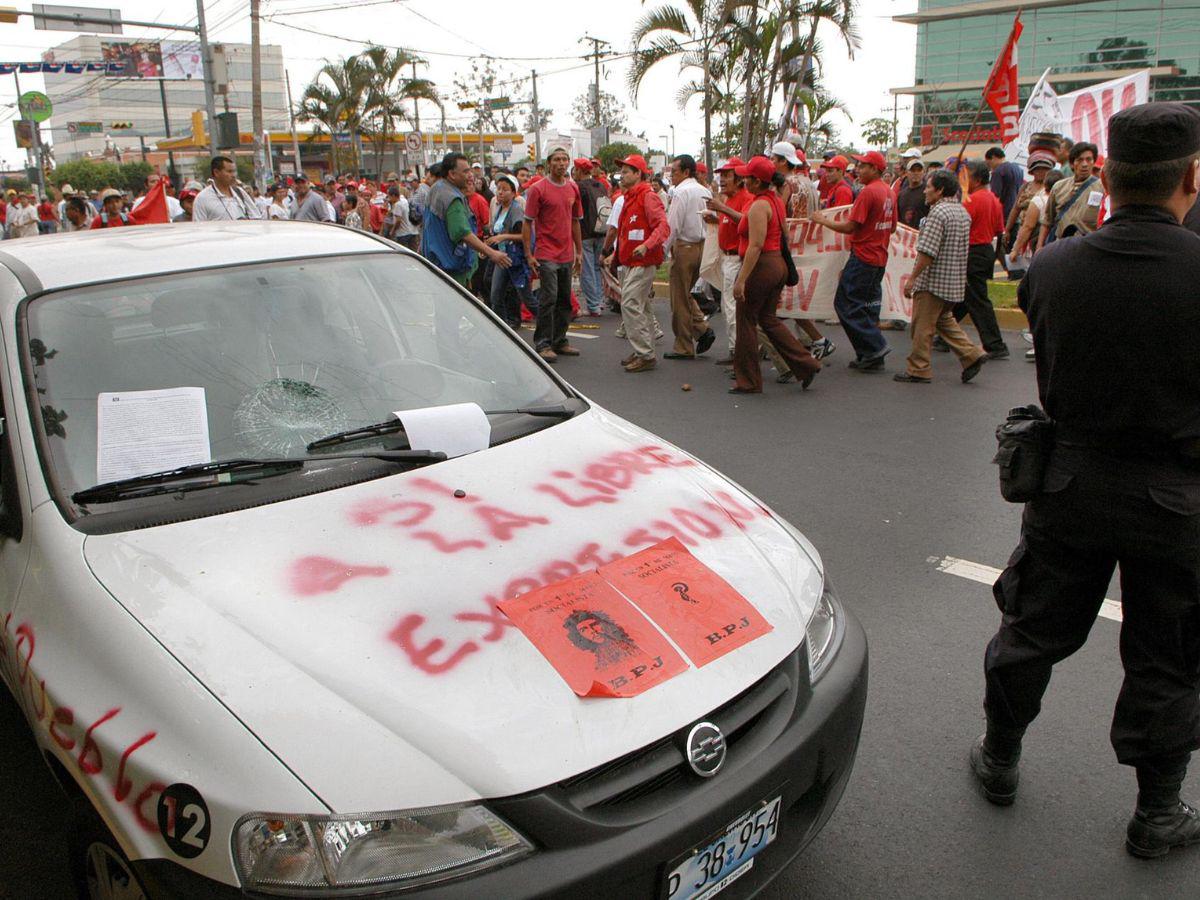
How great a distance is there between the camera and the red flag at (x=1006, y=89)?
1122 centimetres

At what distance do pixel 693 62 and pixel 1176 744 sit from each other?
1663cm

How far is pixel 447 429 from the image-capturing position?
2.62m

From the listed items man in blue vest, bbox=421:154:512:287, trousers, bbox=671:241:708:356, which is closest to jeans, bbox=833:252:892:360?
trousers, bbox=671:241:708:356

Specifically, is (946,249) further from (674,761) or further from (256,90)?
(256,90)

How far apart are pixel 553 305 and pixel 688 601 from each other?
718 centimetres

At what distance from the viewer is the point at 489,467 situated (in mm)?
2545

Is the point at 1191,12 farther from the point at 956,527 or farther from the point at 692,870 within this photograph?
the point at 692,870

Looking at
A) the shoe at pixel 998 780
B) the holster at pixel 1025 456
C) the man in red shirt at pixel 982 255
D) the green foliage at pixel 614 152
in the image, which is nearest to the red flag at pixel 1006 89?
the man in red shirt at pixel 982 255

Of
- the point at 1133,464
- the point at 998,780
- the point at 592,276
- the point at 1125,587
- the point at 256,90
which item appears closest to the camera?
the point at 1133,464

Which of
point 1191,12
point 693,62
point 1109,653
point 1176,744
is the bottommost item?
point 1109,653

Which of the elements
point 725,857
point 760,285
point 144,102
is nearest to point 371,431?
point 725,857

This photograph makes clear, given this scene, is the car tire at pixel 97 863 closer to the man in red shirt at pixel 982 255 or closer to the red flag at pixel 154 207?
the man in red shirt at pixel 982 255

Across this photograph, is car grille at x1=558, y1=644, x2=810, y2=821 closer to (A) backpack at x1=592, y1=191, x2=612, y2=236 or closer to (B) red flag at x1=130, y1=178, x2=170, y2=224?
(B) red flag at x1=130, y1=178, x2=170, y2=224

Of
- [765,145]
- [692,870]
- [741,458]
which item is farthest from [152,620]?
[765,145]
